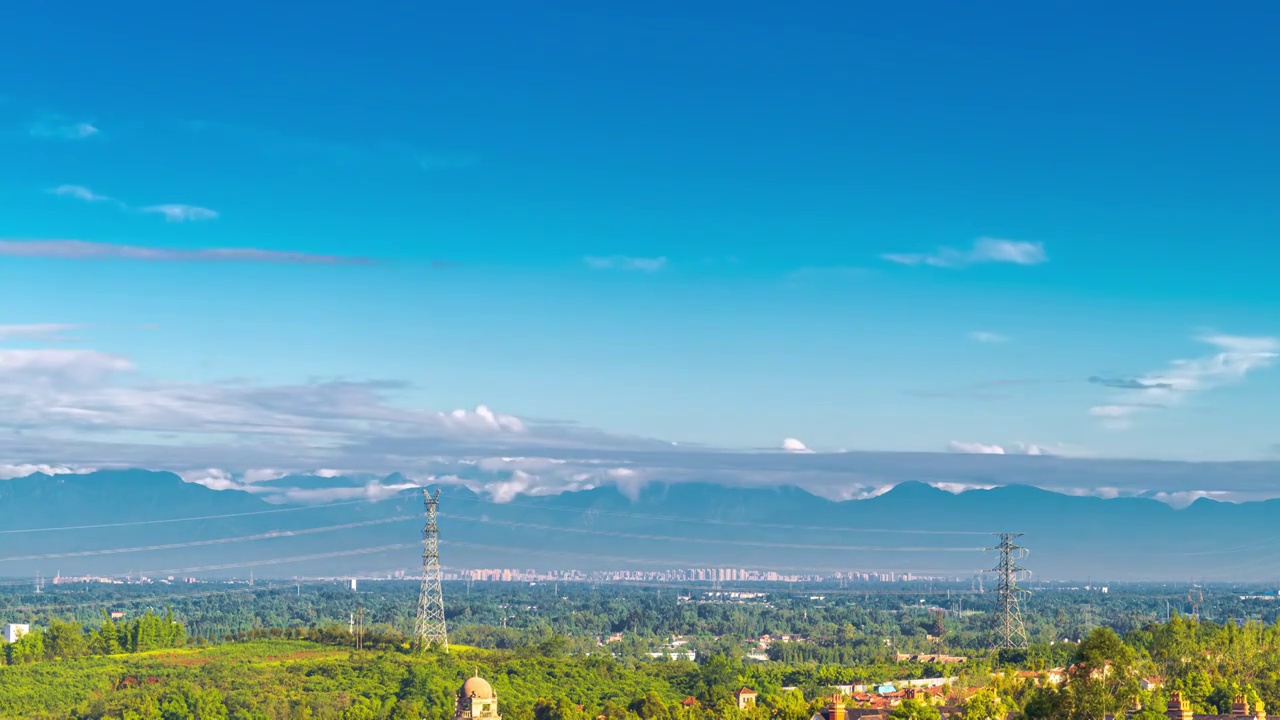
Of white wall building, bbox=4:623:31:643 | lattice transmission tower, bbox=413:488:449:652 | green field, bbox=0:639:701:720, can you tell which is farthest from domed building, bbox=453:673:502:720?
white wall building, bbox=4:623:31:643

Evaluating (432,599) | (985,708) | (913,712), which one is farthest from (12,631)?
(913,712)

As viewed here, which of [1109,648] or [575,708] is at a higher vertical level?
[1109,648]

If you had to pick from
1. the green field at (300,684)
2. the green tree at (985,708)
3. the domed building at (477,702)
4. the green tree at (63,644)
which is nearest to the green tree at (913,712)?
the green tree at (985,708)

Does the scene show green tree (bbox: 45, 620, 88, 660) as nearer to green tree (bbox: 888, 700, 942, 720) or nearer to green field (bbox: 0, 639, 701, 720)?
green field (bbox: 0, 639, 701, 720)

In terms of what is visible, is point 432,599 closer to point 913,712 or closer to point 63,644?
point 63,644

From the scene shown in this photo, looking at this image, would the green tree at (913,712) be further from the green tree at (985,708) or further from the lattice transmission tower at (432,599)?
the lattice transmission tower at (432,599)

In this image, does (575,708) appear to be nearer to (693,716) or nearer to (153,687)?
(693,716)

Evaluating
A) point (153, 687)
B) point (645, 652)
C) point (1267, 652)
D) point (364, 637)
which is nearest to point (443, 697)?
point (153, 687)

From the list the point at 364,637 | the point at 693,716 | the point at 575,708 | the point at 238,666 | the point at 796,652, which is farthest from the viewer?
the point at 796,652
